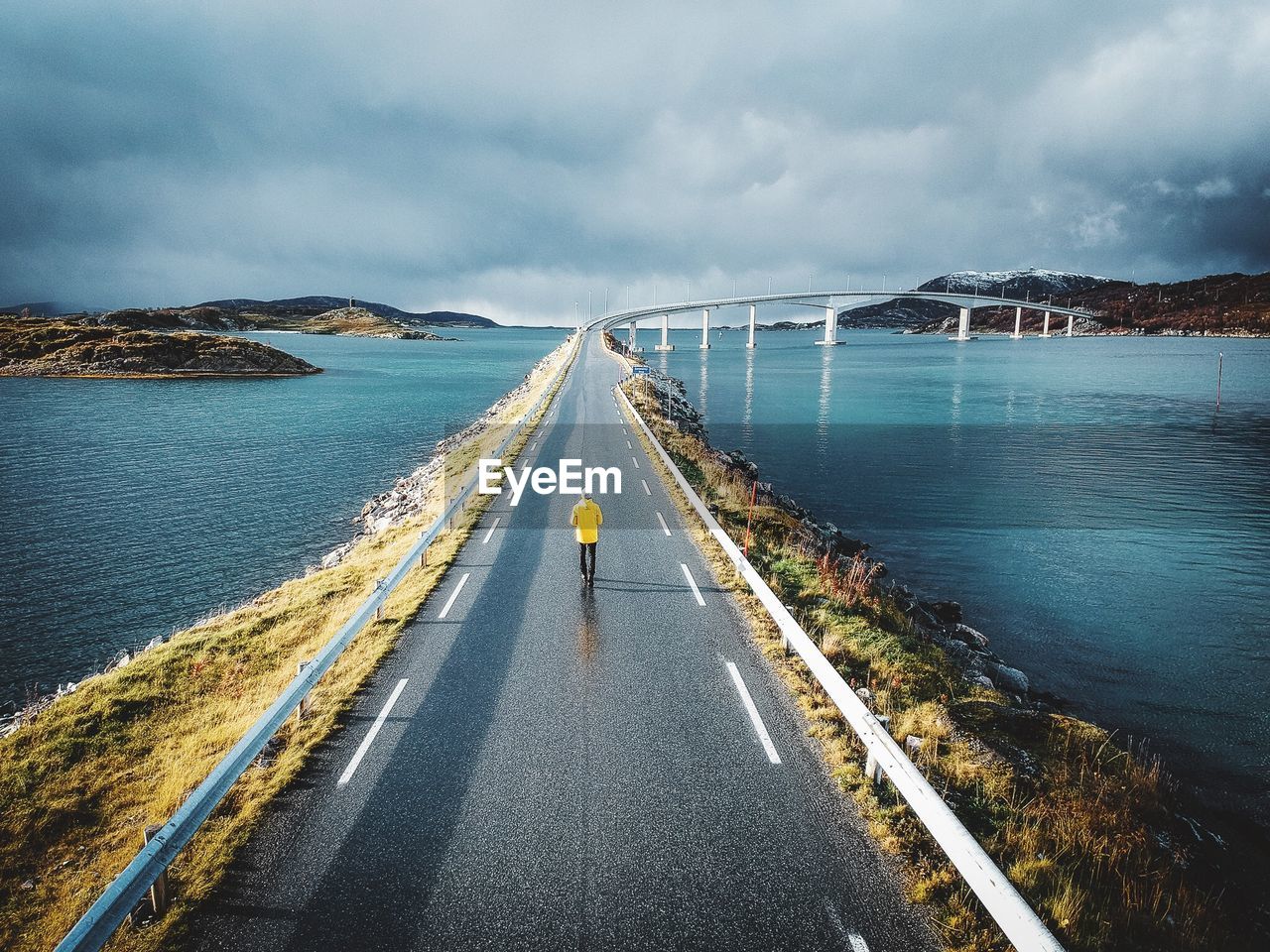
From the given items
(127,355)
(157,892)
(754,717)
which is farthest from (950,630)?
(127,355)

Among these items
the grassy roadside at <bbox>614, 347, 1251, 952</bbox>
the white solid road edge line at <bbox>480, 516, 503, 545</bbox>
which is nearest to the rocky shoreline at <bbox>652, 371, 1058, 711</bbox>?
the grassy roadside at <bbox>614, 347, 1251, 952</bbox>

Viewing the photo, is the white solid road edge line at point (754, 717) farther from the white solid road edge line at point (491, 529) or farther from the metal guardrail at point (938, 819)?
the white solid road edge line at point (491, 529)

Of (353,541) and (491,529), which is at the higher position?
(491,529)

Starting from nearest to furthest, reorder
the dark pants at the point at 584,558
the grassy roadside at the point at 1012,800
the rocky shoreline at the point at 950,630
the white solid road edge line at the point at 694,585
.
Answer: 1. the grassy roadside at the point at 1012,800
2. the rocky shoreline at the point at 950,630
3. the white solid road edge line at the point at 694,585
4. the dark pants at the point at 584,558

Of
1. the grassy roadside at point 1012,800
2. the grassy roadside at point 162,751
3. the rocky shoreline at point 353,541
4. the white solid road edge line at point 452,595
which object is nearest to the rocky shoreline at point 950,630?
the grassy roadside at point 1012,800

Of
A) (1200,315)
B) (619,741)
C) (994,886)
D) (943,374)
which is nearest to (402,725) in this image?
(619,741)

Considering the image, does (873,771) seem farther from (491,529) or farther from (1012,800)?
(491,529)
